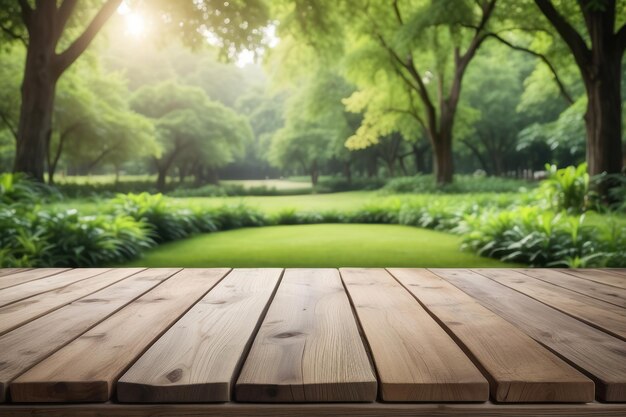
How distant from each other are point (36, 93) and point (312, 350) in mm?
8054

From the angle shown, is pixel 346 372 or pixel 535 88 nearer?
pixel 346 372

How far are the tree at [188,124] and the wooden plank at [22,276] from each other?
25.0 meters

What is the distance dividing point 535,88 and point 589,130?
13624mm

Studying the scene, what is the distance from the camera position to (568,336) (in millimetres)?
1385

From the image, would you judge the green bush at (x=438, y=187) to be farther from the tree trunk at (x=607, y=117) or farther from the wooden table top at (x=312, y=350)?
the wooden table top at (x=312, y=350)

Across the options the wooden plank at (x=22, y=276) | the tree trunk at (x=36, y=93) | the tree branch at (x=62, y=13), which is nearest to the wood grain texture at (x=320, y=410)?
the wooden plank at (x=22, y=276)

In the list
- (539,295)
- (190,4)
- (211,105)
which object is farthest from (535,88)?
(539,295)

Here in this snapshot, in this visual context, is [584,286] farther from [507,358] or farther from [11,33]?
[11,33]

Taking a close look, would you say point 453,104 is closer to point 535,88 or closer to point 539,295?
point 535,88

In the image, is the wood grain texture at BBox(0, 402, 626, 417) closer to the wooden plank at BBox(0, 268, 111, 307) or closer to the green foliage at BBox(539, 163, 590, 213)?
the wooden plank at BBox(0, 268, 111, 307)

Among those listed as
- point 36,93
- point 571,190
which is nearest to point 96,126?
Result: point 36,93

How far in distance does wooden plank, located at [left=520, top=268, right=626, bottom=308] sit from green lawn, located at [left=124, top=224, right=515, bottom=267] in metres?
2.56

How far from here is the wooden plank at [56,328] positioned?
1.16 m

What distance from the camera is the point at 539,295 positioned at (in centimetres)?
198
